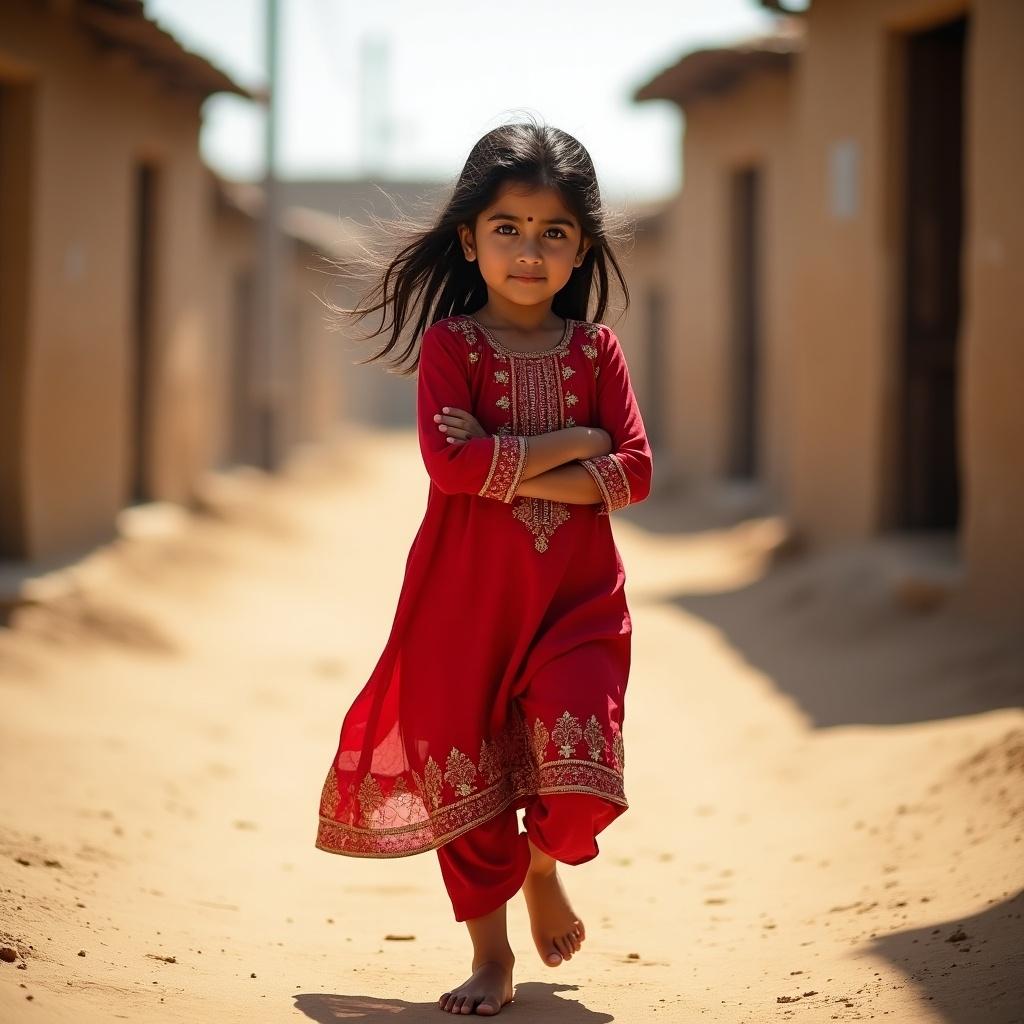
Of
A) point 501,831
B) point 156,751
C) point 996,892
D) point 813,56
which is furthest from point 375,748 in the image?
point 813,56

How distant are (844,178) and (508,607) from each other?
667 centimetres

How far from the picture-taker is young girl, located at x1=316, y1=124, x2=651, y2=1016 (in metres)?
3.10

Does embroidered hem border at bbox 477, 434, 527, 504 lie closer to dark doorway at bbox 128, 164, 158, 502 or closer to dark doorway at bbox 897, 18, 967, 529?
dark doorway at bbox 897, 18, 967, 529

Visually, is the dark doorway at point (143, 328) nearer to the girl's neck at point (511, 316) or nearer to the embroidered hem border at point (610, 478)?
the girl's neck at point (511, 316)

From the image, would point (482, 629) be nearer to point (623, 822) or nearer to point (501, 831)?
point (501, 831)

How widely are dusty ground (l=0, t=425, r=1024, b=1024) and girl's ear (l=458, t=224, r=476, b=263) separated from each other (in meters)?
1.60

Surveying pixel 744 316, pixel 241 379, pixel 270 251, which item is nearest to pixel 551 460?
pixel 744 316

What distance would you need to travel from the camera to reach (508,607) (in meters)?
3.17

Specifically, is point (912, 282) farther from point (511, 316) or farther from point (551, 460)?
point (551, 460)

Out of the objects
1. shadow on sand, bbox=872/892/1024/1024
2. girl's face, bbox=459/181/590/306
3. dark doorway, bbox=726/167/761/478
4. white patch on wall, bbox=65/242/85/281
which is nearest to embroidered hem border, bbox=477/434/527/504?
girl's face, bbox=459/181/590/306

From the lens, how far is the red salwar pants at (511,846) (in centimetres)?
306

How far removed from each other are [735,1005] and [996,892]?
896 mm

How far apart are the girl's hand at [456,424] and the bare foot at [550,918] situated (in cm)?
93

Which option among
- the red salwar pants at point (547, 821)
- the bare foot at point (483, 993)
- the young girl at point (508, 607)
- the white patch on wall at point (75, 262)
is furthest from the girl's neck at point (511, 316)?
the white patch on wall at point (75, 262)
